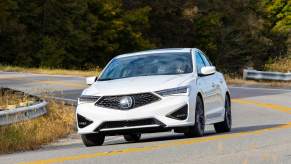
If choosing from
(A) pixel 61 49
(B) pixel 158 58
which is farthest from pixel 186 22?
(B) pixel 158 58

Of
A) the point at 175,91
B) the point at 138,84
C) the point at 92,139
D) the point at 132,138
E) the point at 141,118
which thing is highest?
the point at 138,84

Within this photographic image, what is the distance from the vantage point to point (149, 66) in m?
14.2

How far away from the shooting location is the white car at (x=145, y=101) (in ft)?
42.0

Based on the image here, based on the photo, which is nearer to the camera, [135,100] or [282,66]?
[135,100]

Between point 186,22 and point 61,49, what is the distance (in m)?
16.3

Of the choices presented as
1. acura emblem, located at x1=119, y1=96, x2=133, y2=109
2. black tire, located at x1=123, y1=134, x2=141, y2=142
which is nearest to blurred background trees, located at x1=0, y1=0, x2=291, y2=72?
black tire, located at x1=123, y1=134, x2=141, y2=142

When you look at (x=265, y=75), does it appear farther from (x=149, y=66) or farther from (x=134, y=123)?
(x=134, y=123)

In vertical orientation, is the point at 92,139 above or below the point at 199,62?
below

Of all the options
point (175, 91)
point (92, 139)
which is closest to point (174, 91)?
point (175, 91)

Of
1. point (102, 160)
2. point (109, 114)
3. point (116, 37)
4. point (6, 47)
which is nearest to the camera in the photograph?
point (102, 160)

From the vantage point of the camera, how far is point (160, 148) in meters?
11.6

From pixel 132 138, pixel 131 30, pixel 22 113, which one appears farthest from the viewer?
pixel 131 30

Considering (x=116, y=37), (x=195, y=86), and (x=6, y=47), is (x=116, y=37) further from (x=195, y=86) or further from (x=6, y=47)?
(x=195, y=86)

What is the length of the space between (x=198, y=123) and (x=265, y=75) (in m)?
23.5
